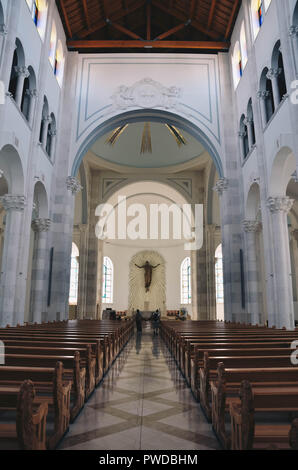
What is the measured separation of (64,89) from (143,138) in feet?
25.4

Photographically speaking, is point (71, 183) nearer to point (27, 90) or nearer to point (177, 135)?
point (27, 90)

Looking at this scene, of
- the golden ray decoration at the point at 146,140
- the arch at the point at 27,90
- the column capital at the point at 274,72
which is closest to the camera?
the column capital at the point at 274,72

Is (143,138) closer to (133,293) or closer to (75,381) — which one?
(133,293)

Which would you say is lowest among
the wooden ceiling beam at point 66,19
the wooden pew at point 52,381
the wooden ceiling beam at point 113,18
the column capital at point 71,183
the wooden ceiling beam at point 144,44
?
the wooden pew at point 52,381

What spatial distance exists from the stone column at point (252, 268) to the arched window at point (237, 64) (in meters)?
5.82

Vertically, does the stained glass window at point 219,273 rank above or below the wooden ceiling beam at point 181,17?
below

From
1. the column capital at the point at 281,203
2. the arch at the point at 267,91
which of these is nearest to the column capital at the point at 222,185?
the arch at the point at 267,91

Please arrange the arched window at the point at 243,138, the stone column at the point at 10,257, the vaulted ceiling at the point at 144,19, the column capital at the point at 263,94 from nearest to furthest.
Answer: the stone column at the point at 10,257, the column capital at the point at 263,94, the arched window at the point at 243,138, the vaulted ceiling at the point at 144,19

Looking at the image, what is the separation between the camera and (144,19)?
15.5m

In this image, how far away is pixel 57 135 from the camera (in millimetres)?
12805

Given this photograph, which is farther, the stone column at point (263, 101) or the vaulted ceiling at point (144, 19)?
the vaulted ceiling at point (144, 19)

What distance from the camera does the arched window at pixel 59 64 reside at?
42.2 ft

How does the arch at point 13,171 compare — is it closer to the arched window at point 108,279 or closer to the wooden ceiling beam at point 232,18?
the wooden ceiling beam at point 232,18
